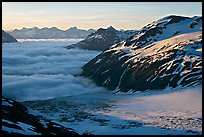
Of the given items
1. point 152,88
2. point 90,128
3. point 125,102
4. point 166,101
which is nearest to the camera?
point 90,128

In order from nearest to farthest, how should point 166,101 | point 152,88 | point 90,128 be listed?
point 90,128 < point 166,101 < point 152,88

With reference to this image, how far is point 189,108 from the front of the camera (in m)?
121

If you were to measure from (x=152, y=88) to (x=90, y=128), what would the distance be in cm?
7087

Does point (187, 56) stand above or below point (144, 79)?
above

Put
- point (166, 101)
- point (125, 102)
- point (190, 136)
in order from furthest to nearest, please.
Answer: point (125, 102)
point (166, 101)
point (190, 136)

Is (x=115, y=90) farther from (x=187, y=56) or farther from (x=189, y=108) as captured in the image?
(x=189, y=108)

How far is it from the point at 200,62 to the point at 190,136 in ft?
283

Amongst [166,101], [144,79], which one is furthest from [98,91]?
[166,101]

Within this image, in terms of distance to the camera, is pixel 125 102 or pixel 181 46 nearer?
pixel 125 102

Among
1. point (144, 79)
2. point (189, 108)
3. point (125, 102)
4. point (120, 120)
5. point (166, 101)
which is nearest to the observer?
point (120, 120)

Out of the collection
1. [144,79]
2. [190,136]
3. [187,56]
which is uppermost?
[187,56]

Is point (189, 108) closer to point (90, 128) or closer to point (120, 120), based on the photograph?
point (120, 120)

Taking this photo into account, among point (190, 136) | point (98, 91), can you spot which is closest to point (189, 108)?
point (190, 136)

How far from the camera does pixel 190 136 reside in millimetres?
88812
